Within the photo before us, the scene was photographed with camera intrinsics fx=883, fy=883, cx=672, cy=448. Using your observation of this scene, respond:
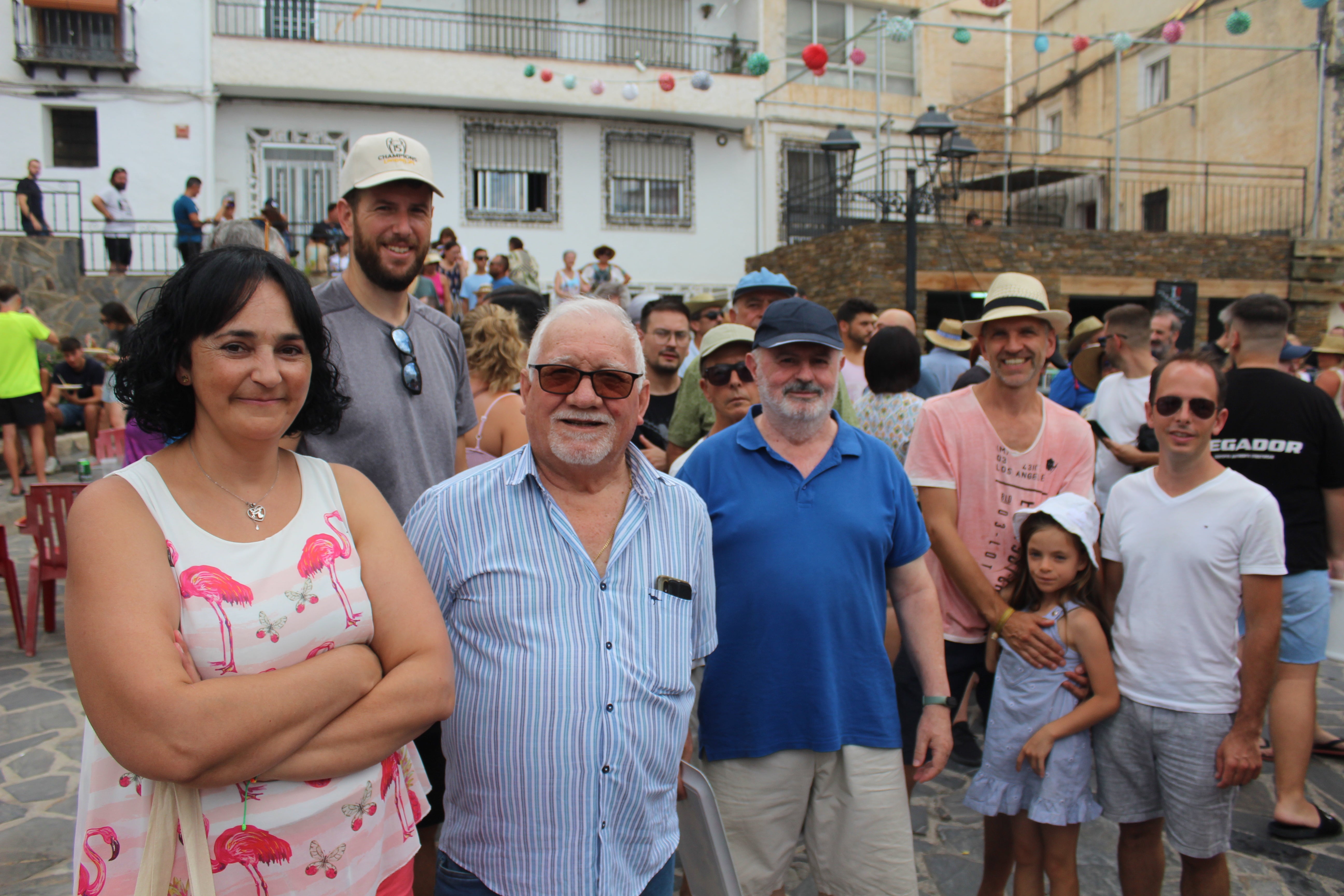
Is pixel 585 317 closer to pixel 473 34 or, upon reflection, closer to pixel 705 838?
pixel 705 838

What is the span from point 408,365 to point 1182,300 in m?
17.8

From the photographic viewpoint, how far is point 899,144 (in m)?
22.7

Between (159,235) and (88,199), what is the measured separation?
5.90ft

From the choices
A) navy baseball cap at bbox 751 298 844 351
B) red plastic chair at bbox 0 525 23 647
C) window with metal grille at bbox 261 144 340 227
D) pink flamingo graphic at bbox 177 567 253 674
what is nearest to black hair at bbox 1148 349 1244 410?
navy baseball cap at bbox 751 298 844 351

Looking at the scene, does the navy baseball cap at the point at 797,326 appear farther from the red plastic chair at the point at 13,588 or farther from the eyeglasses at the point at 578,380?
the red plastic chair at the point at 13,588

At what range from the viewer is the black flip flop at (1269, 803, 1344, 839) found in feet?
12.6

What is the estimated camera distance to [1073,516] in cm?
315

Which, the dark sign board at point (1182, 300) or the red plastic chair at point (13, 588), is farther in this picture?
the dark sign board at point (1182, 300)

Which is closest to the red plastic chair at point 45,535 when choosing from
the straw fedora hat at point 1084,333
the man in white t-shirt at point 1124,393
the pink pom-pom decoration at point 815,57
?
the man in white t-shirt at point 1124,393

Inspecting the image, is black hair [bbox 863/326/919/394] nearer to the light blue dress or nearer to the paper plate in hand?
the light blue dress

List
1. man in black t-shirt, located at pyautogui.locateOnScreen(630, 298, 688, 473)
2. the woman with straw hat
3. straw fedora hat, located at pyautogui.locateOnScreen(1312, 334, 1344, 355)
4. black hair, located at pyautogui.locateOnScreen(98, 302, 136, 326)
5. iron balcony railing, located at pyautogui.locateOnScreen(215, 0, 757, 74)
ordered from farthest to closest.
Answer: iron balcony railing, located at pyautogui.locateOnScreen(215, 0, 757, 74) → black hair, located at pyautogui.locateOnScreen(98, 302, 136, 326) → straw fedora hat, located at pyautogui.locateOnScreen(1312, 334, 1344, 355) → the woman with straw hat → man in black t-shirt, located at pyautogui.locateOnScreen(630, 298, 688, 473)

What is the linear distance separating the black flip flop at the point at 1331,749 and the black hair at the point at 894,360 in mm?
2959

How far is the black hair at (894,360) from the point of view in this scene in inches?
181

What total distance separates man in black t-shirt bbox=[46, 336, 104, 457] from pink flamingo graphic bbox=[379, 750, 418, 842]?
1287 cm
